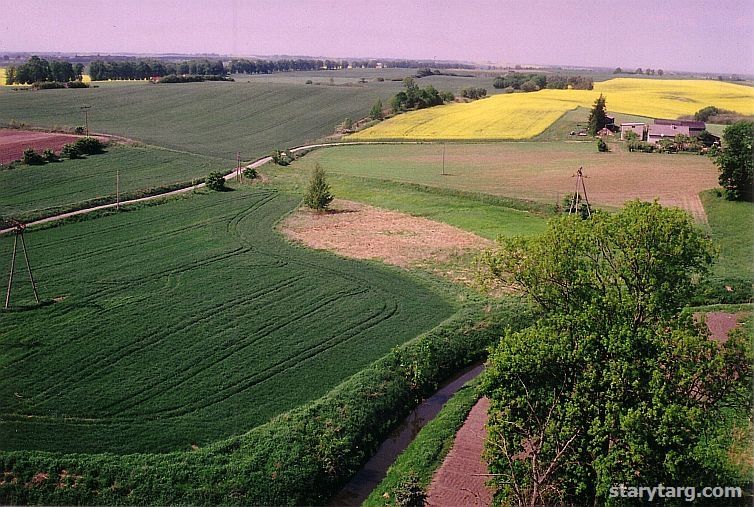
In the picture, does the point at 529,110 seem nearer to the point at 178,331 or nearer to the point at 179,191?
the point at 179,191

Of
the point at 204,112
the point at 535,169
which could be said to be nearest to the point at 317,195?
the point at 535,169

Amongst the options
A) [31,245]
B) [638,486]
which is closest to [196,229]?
[31,245]

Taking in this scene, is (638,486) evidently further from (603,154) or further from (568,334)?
(603,154)

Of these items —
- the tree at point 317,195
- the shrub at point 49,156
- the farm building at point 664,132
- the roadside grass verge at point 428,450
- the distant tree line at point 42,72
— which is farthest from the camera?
the distant tree line at point 42,72

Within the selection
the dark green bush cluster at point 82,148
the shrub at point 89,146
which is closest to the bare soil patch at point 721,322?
the dark green bush cluster at point 82,148

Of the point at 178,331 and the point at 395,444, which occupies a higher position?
the point at 178,331

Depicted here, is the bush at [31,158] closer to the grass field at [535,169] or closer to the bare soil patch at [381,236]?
the grass field at [535,169]
